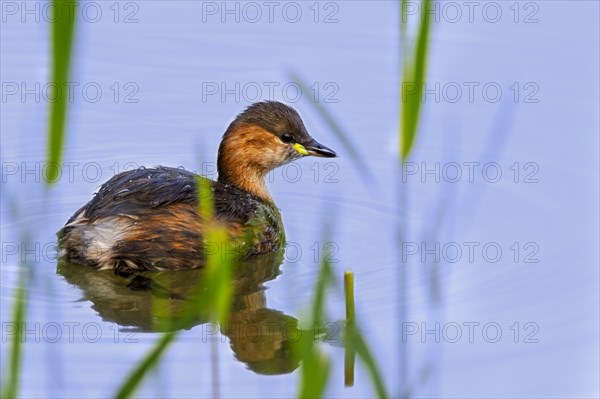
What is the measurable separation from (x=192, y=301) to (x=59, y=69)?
3.37 metres

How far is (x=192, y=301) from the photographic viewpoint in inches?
239

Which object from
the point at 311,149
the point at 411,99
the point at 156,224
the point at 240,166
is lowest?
the point at 156,224

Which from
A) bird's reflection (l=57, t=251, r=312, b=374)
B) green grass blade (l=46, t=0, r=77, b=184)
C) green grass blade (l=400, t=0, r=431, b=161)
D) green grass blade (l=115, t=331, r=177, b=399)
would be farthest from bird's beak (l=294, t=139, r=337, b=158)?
green grass blade (l=46, t=0, r=77, b=184)

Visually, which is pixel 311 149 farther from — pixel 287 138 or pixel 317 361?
pixel 317 361

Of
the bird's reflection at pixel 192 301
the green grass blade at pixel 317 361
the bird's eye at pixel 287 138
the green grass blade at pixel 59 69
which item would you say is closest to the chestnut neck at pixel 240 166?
the bird's eye at pixel 287 138

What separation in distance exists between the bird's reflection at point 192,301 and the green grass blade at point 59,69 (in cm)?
303

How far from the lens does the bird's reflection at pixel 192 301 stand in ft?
20.0

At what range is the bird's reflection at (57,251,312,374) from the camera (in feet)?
20.0

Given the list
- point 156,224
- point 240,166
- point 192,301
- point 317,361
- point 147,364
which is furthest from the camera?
point 240,166

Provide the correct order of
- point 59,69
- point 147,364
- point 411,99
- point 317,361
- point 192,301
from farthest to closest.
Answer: point 192,301 < point 411,99 < point 317,361 < point 147,364 < point 59,69

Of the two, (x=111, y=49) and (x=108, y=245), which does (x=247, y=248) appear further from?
(x=111, y=49)

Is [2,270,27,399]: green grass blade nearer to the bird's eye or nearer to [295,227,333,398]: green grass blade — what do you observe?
[295,227,333,398]: green grass blade

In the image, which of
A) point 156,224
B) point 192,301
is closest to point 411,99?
point 192,301

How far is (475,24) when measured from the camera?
33.9 feet
